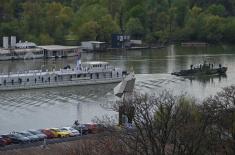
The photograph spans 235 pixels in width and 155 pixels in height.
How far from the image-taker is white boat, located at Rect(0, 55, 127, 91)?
14.7m

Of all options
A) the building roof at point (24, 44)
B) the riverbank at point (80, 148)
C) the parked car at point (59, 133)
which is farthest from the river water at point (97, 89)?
the riverbank at point (80, 148)

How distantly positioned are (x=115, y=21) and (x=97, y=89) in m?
11.9

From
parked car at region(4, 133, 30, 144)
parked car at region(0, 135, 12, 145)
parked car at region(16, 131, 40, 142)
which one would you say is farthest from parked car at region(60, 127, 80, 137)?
parked car at region(0, 135, 12, 145)

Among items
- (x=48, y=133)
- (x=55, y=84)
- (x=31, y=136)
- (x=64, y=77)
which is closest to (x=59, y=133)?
(x=48, y=133)

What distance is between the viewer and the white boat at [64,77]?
14.7 metres

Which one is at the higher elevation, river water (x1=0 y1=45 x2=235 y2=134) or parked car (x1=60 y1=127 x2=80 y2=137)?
river water (x1=0 y1=45 x2=235 y2=134)

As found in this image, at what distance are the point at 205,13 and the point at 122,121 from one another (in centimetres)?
1896

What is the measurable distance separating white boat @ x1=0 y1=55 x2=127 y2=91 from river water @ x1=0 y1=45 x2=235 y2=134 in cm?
33

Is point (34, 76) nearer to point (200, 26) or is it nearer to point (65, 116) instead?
point (65, 116)

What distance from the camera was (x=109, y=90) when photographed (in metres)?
14.5

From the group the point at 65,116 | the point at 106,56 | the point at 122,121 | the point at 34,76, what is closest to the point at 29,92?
the point at 34,76

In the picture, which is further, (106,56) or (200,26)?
(200,26)

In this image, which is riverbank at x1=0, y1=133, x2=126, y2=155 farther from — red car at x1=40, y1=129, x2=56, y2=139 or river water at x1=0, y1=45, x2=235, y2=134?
river water at x1=0, y1=45, x2=235, y2=134

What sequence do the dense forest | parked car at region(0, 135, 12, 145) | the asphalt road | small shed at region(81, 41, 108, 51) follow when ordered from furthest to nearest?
the dense forest, small shed at region(81, 41, 108, 51), parked car at region(0, 135, 12, 145), the asphalt road
